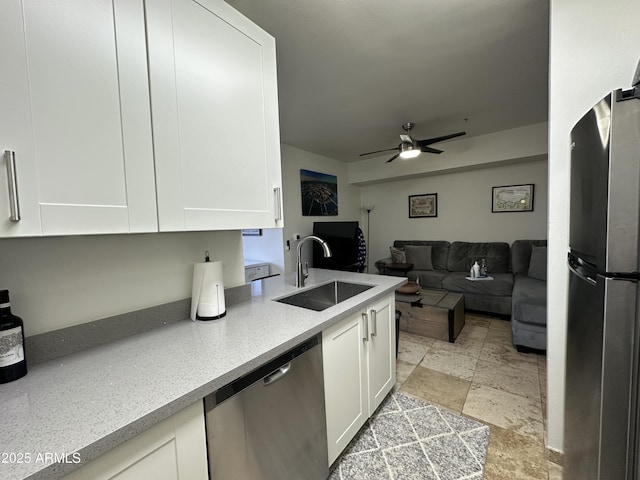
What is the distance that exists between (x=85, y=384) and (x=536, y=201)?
5198mm

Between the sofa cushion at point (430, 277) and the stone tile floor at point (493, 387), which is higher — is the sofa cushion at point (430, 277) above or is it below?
above

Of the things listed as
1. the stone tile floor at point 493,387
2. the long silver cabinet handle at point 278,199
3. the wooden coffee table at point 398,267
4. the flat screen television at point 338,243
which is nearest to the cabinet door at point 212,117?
the long silver cabinet handle at point 278,199

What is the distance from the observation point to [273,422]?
998mm

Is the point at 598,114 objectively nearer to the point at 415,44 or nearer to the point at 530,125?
the point at 415,44

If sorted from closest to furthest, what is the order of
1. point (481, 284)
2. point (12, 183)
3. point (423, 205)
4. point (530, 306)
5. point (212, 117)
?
point (12, 183) < point (212, 117) < point (530, 306) < point (481, 284) < point (423, 205)

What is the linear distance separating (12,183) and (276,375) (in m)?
0.93

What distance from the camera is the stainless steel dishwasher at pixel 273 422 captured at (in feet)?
2.73

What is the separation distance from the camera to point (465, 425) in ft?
5.56

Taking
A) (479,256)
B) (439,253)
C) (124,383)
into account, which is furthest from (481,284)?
(124,383)

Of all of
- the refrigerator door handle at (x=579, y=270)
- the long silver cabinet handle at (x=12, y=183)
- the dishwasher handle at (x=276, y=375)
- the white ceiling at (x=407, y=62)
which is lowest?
the dishwasher handle at (x=276, y=375)

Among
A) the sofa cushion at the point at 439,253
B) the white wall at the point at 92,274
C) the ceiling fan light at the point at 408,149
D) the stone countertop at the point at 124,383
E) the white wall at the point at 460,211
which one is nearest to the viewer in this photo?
the stone countertop at the point at 124,383

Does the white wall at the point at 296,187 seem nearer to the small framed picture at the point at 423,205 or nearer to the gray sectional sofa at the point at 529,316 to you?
the small framed picture at the point at 423,205

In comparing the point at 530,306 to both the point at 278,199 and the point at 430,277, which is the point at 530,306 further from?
the point at 278,199

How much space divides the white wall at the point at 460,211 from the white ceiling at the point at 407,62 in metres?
1.11
